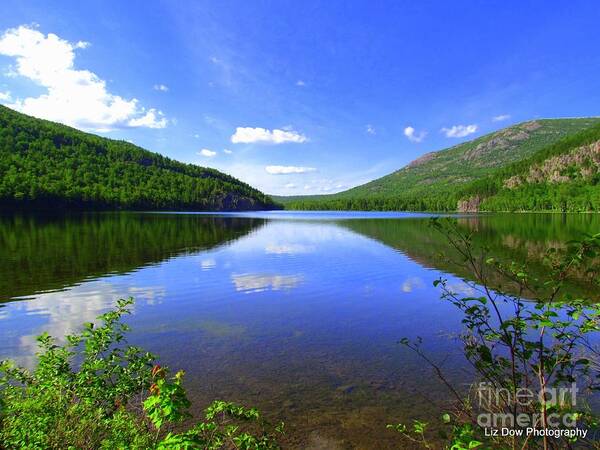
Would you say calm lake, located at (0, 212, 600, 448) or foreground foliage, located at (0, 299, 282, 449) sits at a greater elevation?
foreground foliage, located at (0, 299, 282, 449)

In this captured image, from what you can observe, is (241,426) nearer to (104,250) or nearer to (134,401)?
(134,401)

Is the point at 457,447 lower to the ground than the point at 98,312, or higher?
higher

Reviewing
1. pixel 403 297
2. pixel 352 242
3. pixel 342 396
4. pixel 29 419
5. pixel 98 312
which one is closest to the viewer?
pixel 29 419

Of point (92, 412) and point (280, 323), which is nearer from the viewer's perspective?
point (92, 412)

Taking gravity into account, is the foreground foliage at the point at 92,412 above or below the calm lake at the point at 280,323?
above

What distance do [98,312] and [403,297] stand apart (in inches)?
752

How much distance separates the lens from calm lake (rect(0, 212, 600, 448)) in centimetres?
1126

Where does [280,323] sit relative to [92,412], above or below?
below

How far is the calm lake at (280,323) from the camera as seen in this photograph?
11.3 m

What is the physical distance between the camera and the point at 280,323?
19047mm

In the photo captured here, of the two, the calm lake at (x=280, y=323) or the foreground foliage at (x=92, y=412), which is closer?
the foreground foliage at (x=92, y=412)

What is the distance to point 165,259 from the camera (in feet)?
127

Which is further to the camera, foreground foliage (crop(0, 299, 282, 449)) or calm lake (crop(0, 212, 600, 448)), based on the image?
calm lake (crop(0, 212, 600, 448))

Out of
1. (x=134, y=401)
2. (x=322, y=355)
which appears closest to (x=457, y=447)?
(x=134, y=401)
